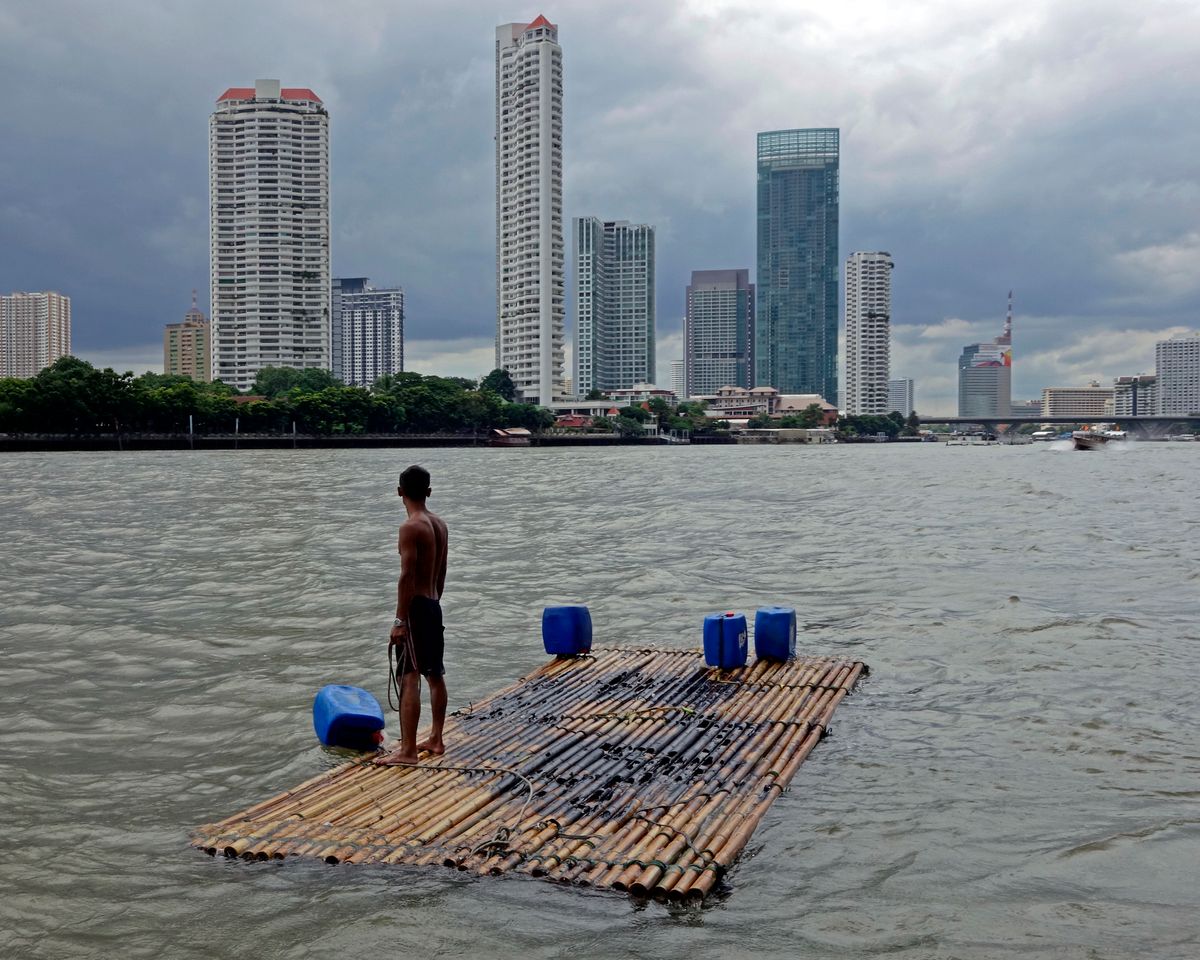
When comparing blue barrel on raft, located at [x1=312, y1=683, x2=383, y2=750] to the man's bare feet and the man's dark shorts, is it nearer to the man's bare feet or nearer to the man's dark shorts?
the man's bare feet

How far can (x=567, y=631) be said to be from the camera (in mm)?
13953

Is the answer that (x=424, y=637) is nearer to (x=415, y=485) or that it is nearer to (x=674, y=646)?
(x=415, y=485)

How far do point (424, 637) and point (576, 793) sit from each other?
179 cm

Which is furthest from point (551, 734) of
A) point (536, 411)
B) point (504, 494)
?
point (536, 411)

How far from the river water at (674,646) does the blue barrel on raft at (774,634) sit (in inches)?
43.8

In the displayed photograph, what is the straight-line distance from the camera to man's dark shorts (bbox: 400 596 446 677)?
888cm

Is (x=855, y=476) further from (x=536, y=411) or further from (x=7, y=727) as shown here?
(x=536, y=411)

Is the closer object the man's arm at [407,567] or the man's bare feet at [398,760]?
the man's arm at [407,567]

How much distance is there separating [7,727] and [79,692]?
5.18ft

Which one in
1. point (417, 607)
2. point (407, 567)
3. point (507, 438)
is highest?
point (507, 438)

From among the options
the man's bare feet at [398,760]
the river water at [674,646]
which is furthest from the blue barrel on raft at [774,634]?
the man's bare feet at [398,760]

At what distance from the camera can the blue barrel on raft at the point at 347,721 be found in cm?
1032

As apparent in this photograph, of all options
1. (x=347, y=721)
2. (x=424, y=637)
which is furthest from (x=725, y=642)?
(x=424, y=637)

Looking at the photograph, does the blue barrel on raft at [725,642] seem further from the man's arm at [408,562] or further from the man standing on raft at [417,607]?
the man's arm at [408,562]
